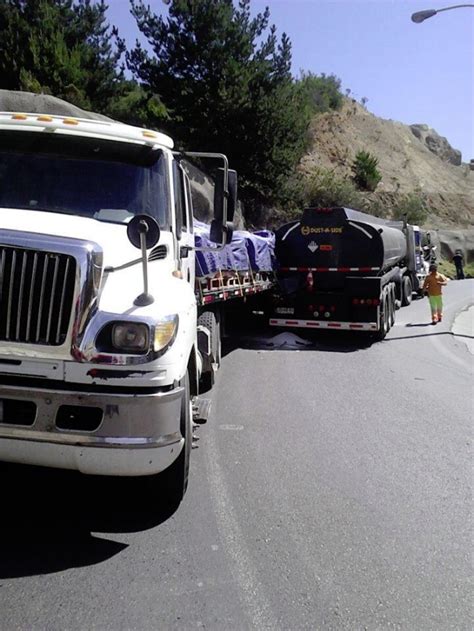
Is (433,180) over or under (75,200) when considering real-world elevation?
over

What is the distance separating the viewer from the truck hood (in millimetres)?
3936

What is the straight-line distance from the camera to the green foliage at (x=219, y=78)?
25594mm

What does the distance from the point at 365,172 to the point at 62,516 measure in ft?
147

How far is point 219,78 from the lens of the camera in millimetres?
25672

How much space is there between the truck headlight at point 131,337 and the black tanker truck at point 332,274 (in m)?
9.40

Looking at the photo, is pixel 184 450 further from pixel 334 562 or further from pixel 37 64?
pixel 37 64

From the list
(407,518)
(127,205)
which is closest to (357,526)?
(407,518)

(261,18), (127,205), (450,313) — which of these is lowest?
(450,313)

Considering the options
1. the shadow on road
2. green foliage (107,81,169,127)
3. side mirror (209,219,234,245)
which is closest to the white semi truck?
side mirror (209,219,234,245)

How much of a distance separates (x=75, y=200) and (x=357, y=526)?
3.19 metres

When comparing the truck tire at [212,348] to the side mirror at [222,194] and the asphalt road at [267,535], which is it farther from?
the side mirror at [222,194]

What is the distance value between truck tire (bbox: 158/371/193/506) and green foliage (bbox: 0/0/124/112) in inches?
820

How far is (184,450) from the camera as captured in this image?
4.17m

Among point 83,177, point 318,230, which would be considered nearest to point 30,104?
point 318,230
